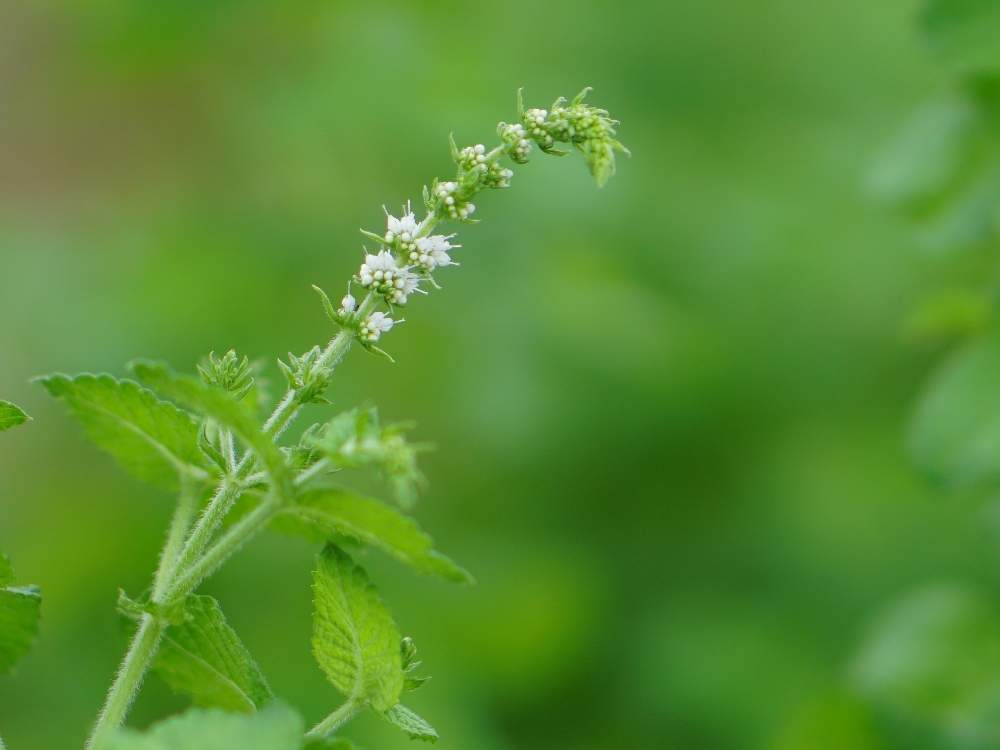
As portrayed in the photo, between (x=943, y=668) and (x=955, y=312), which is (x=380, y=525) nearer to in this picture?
(x=943, y=668)

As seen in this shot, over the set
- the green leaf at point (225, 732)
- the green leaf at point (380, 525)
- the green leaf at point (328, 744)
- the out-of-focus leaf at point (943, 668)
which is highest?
the out-of-focus leaf at point (943, 668)

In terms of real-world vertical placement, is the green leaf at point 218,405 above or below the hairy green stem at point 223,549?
above

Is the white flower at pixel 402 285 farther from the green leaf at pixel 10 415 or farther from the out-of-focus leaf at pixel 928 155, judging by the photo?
the out-of-focus leaf at pixel 928 155

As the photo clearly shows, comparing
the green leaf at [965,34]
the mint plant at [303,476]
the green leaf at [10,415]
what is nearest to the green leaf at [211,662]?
the mint plant at [303,476]

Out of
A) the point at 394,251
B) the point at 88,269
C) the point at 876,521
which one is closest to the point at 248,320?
the point at 88,269

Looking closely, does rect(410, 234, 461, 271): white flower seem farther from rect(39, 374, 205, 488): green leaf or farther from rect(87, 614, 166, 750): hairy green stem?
rect(87, 614, 166, 750): hairy green stem

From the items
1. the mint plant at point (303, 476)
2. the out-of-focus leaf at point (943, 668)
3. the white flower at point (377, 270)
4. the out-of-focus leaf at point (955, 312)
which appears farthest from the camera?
the out-of-focus leaf at point (955, 312)
